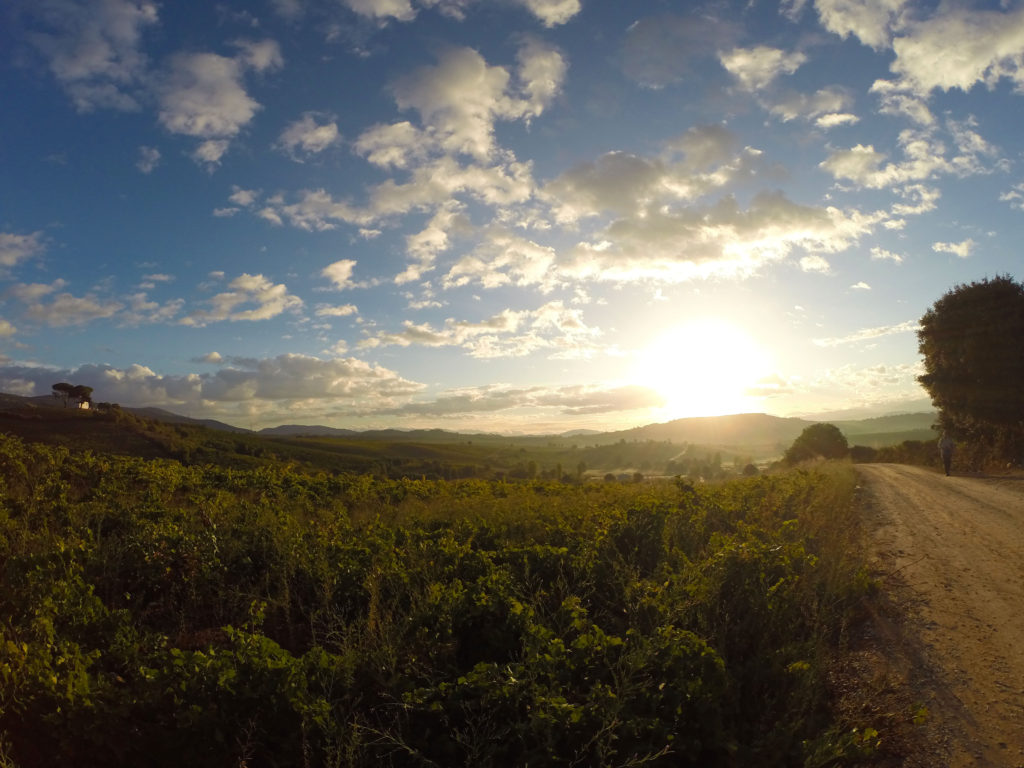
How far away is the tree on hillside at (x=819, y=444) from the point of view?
44656 mm

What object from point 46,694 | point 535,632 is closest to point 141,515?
point 46,694

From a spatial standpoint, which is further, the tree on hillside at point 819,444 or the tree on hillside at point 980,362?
the tree on hillside at point 819,444

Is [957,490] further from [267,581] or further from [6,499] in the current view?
[6,499]

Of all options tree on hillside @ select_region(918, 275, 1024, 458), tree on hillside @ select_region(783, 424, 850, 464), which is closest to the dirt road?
tree on hillside @ select_region(918, 275, 1024, 458)

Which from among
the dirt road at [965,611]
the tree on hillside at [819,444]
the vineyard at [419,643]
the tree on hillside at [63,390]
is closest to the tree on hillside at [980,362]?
the dirt road at [965,611]

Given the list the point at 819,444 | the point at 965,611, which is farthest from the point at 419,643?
the point at 819,444

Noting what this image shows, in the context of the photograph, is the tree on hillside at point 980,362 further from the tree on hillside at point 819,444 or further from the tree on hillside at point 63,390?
the tree on hillside at point 63,390

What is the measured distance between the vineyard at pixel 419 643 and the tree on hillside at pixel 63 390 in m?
55.0

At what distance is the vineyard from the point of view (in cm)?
375

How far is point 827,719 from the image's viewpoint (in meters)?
4.40

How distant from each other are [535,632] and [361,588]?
2.59 metres

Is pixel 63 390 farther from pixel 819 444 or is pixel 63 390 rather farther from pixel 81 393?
pixel 819 444

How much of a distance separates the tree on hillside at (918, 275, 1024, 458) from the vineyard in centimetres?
2054

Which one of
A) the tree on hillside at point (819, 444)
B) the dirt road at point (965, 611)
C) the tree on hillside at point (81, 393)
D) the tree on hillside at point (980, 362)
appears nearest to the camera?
the dirt road at point (965, 611)
